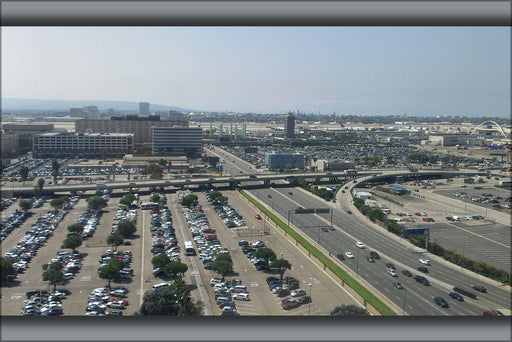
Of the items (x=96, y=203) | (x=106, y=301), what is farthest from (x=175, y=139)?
(x=106, y=301)

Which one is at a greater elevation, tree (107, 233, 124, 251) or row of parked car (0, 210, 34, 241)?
tree (107, 233, 124, 251)

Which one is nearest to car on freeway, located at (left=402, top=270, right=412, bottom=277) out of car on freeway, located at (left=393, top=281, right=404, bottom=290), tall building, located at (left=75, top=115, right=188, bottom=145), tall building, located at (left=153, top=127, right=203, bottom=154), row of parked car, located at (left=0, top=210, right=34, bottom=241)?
car on freeway, located at (left=393, top=281, right=404, bottom=290)

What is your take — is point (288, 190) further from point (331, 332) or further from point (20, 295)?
point (331, 332)

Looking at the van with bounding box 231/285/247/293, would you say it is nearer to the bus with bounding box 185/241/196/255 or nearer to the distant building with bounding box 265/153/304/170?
the bus with bounding box 185/241/196/255

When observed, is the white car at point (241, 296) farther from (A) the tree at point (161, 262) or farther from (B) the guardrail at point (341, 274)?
(B) the guardrail at point (341, 274)

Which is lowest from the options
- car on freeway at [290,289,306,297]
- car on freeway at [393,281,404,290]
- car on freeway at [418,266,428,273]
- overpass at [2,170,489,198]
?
car on freeway at [418,266,428,273]

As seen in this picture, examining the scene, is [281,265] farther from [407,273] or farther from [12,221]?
[12,221]

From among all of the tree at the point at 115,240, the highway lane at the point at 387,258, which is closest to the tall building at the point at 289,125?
the highway lane at the point at 387,258
